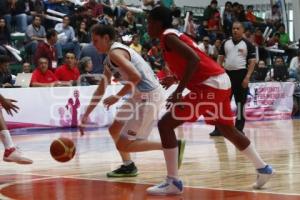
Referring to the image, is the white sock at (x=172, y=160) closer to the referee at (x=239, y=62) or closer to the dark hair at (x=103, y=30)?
the dark hair at (x=103, y=30)

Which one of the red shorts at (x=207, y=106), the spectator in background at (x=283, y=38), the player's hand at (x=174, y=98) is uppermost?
the player's hand at (x=174, y=98)

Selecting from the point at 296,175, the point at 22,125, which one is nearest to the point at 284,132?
the point at 22,125

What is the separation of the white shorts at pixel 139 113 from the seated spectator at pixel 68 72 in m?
8.77

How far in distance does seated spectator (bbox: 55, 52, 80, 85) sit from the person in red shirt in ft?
32.0

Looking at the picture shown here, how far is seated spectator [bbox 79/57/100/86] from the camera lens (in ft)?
56.1

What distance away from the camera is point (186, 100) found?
6.94 meters

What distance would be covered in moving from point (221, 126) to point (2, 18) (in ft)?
45.2

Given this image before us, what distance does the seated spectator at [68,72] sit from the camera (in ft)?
54.8

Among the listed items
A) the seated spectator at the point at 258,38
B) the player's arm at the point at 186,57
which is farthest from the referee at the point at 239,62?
the seated spectator at the point at 258,38

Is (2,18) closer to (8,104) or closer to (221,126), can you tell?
(8,104)

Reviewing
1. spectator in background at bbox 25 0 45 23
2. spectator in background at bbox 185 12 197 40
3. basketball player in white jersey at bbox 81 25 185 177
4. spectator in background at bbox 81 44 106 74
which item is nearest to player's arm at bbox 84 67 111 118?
basketball player in white jersey at bbox 81 25 185 177

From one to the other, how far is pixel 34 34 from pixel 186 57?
1365cm

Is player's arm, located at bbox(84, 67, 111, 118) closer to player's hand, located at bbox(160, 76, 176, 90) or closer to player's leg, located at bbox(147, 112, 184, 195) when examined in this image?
player's hand, located at bbox(160, 76, 176, 90)

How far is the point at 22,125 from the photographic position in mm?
15922
